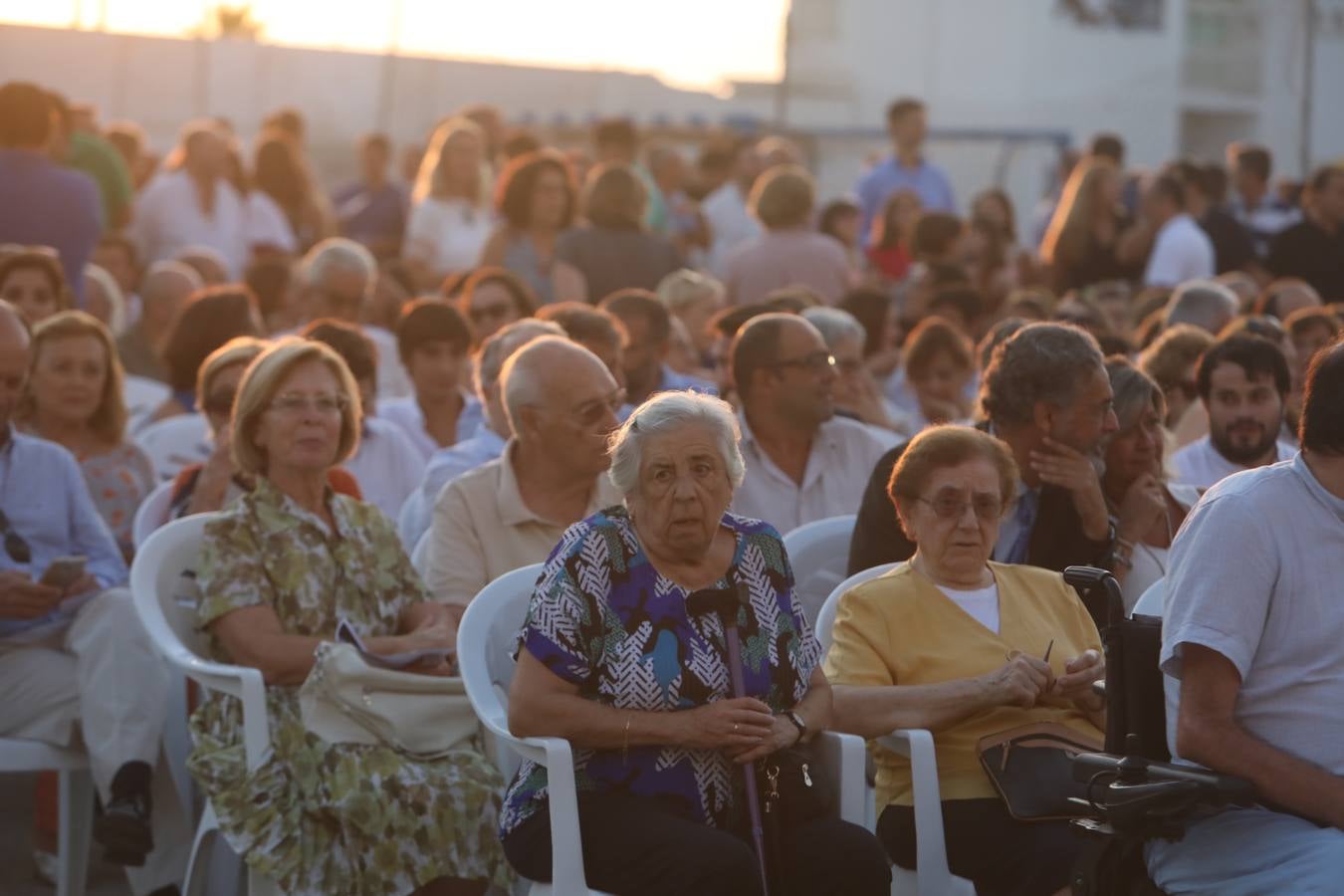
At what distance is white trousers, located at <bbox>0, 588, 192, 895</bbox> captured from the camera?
5367 mm

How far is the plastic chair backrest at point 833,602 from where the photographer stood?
15.6 ft

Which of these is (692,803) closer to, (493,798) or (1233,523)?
(493,798)

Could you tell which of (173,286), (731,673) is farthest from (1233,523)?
(173,286)

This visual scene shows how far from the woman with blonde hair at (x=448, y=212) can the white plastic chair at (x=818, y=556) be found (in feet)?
19.5

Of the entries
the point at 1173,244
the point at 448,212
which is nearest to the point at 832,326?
the point at 448,212

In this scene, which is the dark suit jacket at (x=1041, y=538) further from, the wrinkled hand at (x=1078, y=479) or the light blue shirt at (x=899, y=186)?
the light blue shirt at (x=899, y=186)

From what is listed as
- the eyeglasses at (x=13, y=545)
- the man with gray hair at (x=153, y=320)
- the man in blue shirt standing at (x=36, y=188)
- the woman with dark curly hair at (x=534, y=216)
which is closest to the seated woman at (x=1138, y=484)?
the eyeglasses at (x=13, y=545)

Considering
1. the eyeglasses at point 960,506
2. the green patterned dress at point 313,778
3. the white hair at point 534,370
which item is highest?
the white hair at point 534,370

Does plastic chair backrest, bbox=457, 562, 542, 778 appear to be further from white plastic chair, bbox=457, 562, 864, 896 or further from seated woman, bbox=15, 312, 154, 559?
seated woman, bbox=15, 312, 154, 559

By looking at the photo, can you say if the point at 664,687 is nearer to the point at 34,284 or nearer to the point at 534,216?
the point at 34,284

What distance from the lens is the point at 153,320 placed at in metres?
9.40

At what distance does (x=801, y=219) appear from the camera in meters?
10.3

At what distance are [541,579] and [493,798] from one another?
96cm

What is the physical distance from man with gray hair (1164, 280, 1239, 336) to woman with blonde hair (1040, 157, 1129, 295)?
3391 millimetres
